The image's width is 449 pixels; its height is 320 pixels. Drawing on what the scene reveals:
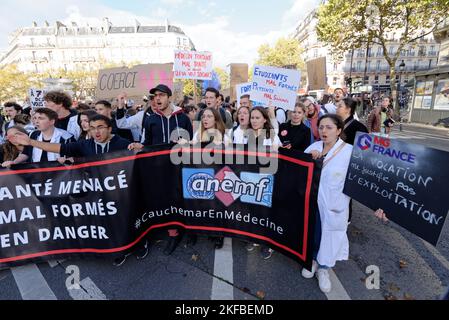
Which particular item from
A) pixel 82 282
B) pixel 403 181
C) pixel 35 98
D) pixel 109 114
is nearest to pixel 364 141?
pixel 403 181

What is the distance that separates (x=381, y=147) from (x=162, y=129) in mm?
2805

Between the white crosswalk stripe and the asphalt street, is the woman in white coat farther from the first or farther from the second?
the white crosswalk stripe

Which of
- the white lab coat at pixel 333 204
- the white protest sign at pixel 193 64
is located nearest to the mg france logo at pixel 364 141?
the white lab coat at pixel 333 204

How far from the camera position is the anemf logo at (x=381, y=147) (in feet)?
6.97

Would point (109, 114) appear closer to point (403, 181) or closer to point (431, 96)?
point (403, 181)

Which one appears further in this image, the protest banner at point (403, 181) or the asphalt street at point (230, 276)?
the asphalt street at point (230, 276)

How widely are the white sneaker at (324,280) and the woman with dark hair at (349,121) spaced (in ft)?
6.10

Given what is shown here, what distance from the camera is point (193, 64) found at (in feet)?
21.4

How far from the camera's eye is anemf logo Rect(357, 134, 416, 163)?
2123mm

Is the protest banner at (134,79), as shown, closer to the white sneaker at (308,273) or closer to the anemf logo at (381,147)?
the anemf logo at (381,147)

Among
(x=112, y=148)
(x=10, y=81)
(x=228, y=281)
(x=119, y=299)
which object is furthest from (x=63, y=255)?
(x=10, y=81)

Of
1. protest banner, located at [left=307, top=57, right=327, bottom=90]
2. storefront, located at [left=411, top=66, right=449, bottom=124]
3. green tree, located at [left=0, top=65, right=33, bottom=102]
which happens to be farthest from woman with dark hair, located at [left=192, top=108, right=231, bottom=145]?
green tree, located at [left=0, top=65, right=33, bottom=102]

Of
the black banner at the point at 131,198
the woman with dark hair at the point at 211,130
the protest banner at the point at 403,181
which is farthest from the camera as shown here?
the woman with dark hair at the point at 211,130
